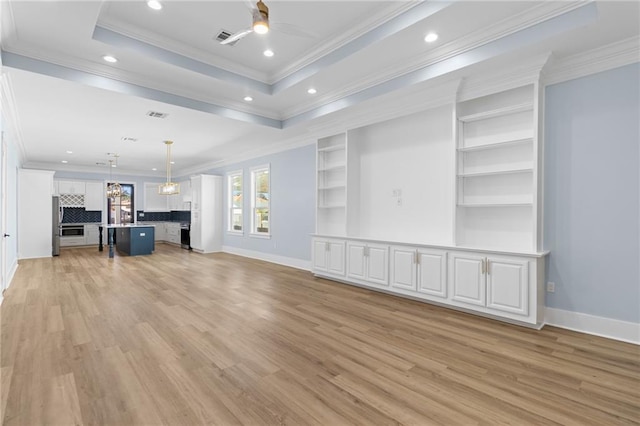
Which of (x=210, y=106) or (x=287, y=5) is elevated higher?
(x=287, y=5)

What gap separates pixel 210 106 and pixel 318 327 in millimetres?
3811

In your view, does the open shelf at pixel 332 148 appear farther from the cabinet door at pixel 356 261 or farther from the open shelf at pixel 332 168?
the cabinet door at pixel 356 261

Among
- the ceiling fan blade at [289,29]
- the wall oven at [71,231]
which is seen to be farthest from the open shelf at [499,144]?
the wall oven at [71,231]

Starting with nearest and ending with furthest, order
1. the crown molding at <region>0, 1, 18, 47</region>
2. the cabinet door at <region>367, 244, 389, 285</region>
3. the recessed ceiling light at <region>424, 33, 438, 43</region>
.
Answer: the crown molding at <region>0, 1, 18, 47</region> → the recessed ceiling light at <region>424, 33, 438, 43</region> → the cabinet door at <region>367, 244, 389, 285</region>

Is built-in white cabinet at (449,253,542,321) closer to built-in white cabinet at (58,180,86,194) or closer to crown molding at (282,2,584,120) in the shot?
crown molding at (282,2,584,120)

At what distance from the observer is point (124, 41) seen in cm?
344

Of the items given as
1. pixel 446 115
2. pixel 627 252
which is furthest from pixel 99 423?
Result: pixel 446 115

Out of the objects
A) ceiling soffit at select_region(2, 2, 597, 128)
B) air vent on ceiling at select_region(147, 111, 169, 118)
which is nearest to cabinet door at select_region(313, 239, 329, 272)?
ceiling soffit at select_region(2, 2, 597, 128)

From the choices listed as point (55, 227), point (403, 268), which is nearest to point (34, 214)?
point (55, 227)

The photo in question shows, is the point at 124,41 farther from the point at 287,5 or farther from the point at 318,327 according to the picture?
the point at 318,327

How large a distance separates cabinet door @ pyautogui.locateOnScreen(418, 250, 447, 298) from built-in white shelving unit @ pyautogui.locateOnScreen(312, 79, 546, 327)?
1 centimetres

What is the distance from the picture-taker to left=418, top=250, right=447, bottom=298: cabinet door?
396cm

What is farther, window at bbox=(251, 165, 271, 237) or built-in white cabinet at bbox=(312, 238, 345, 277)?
window at bbox=(251, 165, 271, 237)

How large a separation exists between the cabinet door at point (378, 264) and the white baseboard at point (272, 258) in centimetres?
193
